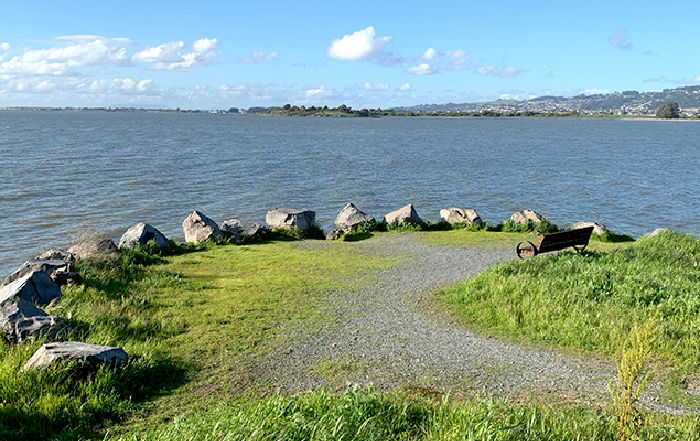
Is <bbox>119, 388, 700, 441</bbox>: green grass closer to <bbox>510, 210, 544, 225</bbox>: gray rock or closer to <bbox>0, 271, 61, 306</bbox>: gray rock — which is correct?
<bbox>0, 271, 61, 306</bbox>: gray rock

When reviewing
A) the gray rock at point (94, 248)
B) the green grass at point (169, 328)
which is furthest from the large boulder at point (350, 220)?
the gray rock at point (94, 248)

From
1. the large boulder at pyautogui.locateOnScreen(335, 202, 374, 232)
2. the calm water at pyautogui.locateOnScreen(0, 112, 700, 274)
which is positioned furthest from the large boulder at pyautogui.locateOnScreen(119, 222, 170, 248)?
the large boulder at pyautogui.locateOnScreen(335, 202, 374, 232)

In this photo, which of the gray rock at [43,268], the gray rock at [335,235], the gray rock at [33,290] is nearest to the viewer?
the gray rock at [33,290]

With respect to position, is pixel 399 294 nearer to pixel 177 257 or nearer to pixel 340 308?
pixel 340 308

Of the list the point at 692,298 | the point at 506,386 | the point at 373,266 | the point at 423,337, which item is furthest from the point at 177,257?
the point at 692,298

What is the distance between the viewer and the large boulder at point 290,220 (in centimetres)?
2525

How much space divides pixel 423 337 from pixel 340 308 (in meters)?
2.72

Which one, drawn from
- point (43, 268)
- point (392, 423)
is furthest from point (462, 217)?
point (392, 423)

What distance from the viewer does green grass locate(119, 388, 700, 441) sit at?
6840 mm

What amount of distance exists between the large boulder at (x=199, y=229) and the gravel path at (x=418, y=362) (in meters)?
9.89

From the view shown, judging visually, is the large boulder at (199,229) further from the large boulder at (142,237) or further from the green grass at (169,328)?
the large boulder at (142,237)

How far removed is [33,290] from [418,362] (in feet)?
30.1

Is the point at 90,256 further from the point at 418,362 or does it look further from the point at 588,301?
the point at 588,301

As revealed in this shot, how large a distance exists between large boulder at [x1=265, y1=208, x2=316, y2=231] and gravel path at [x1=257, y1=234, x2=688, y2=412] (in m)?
11.0
